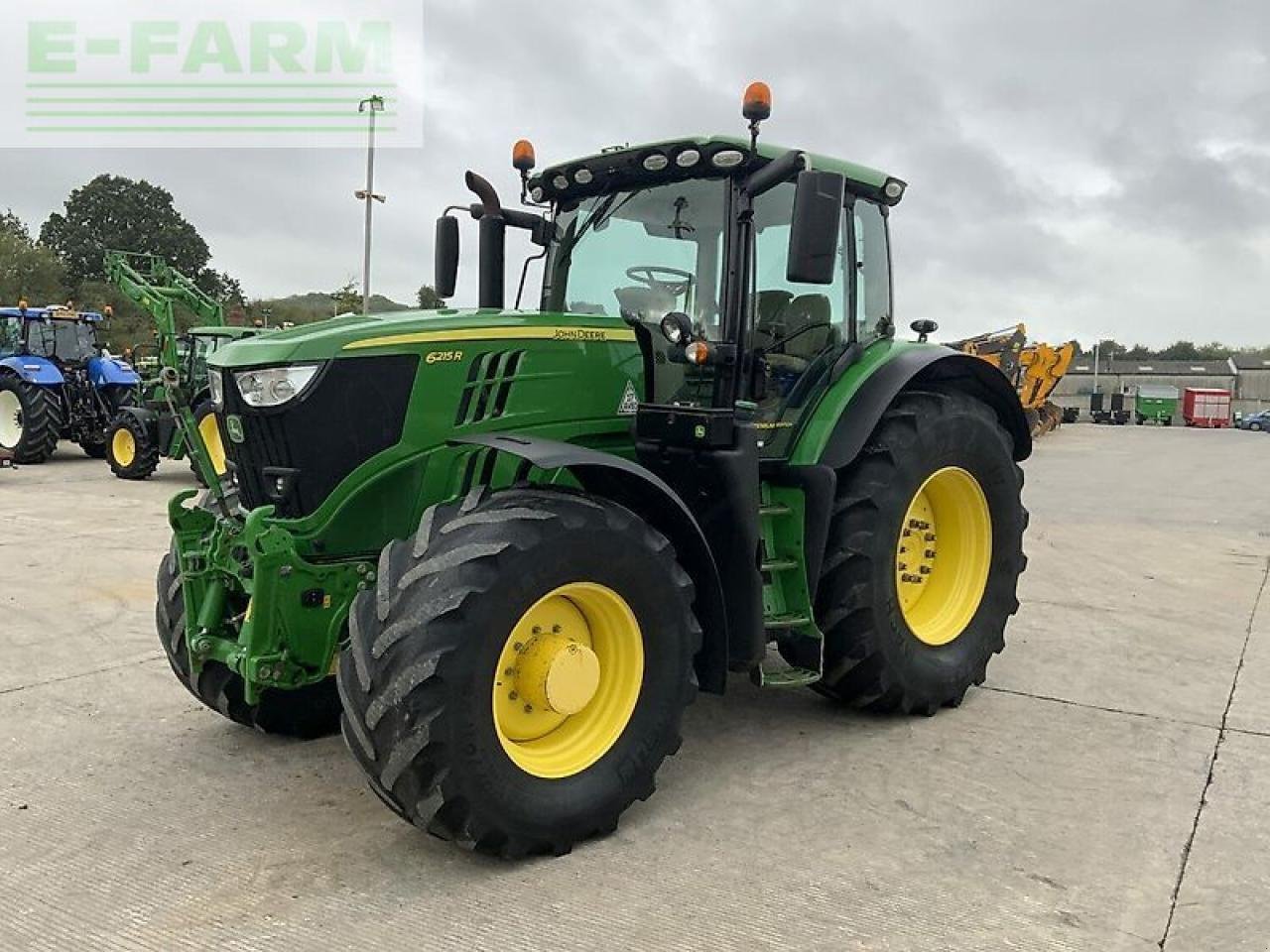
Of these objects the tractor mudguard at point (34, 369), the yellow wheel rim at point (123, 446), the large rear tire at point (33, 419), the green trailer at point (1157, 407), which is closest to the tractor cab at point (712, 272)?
the yellow wheel rim at point (123, 446)

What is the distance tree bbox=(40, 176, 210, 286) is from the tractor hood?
65.1 m

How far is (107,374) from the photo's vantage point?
16062mm

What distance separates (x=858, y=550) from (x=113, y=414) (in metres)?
14.8

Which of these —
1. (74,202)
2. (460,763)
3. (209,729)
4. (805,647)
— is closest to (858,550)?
(805,647)

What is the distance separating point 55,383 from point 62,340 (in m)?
1.40

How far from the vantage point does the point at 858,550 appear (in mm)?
4250

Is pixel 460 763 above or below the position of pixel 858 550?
below

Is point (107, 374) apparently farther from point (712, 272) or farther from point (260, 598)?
point (260, 598)

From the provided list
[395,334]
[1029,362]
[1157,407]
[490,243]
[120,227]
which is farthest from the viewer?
[120,227]

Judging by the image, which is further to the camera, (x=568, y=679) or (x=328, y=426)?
(x=328, y=426)

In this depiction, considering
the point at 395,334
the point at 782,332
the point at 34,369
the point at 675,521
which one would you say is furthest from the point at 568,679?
the point at 34,369

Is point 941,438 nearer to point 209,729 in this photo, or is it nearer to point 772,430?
point 772,430

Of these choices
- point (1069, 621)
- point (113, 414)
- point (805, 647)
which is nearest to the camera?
point (805, 647)

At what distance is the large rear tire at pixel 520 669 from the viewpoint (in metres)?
2.94
